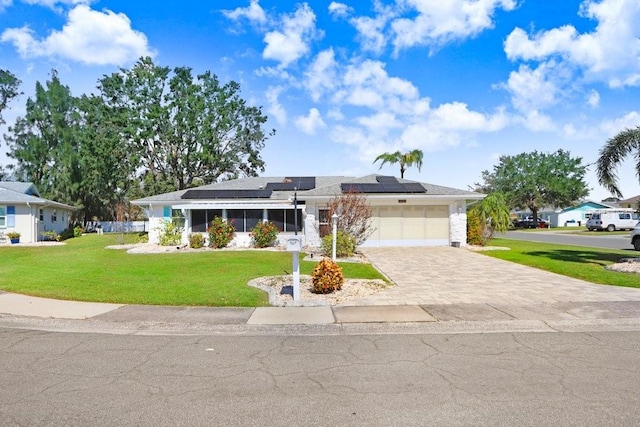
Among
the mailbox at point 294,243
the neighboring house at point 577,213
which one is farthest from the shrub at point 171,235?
the neighboring house at point 577,213

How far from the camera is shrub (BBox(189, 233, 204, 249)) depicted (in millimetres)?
21206

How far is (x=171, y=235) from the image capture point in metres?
22.7

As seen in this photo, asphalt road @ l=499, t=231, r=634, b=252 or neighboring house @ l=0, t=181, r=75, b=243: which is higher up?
neighboring house @ l=0, t=181, r=75, b=243

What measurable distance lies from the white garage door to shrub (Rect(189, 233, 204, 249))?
869 cm

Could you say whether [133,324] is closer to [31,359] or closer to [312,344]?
[31,359]

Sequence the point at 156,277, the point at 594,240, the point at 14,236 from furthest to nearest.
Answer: the point at 594,240 → the point at 14,236 → the point at 156,277

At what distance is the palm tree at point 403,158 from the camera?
3553cm

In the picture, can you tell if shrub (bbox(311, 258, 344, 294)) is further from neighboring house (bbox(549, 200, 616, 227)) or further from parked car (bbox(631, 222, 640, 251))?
neighboring house (bbox(549, 200, 616, 227))

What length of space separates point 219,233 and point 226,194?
3.39m

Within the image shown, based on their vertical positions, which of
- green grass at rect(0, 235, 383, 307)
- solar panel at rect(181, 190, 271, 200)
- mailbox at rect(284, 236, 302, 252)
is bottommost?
green grass at rect(0, 235, 383, 307)

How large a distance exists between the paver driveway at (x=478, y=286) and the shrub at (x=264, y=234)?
714 centimetres

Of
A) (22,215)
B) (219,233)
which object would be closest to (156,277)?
(219,233)

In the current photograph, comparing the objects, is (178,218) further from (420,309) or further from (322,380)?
(322,380)

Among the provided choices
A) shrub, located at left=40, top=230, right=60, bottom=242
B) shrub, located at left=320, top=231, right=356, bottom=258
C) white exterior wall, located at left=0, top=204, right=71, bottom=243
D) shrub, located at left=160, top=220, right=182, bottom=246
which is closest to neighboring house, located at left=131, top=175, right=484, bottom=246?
shrub, located at left=160, top=220, right=182, bottom=246
